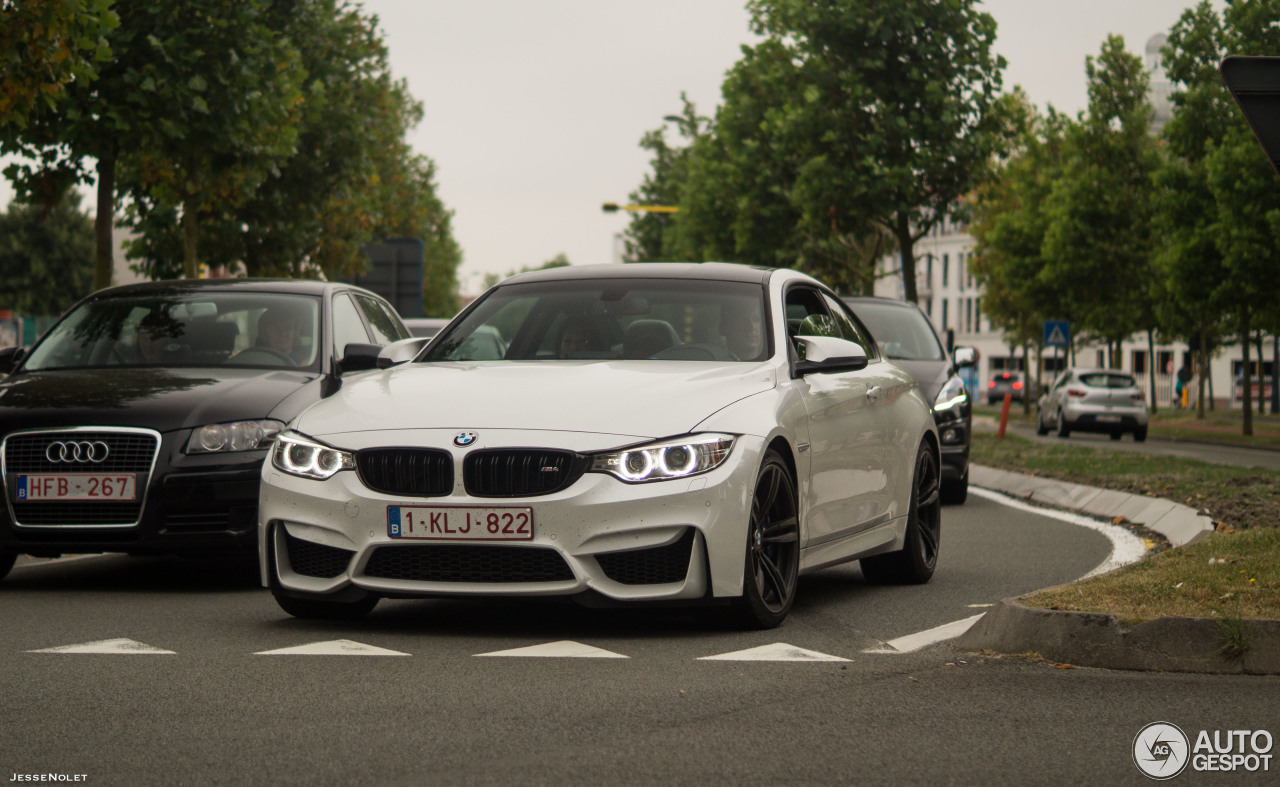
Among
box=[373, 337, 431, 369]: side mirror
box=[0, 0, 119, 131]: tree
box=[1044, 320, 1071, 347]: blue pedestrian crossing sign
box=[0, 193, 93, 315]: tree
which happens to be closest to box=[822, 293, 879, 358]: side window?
box=[373, 337, 431, 369]: side mirror

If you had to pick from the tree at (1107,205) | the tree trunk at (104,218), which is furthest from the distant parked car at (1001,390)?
the tree trunk at (104,218)

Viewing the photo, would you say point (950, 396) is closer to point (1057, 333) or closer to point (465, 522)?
point (465, 522)

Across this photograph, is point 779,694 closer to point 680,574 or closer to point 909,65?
point 680,574

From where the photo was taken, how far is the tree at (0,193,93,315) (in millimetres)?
85062

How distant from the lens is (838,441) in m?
7.98

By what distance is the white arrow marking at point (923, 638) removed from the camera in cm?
670

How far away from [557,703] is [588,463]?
51.6 inches

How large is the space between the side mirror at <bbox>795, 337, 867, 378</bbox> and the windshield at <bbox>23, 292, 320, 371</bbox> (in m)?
3.27

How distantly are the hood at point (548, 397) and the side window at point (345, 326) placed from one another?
2.74m

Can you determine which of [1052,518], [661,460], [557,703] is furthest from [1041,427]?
[557,703]

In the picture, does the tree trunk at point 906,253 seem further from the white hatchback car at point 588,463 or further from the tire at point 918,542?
the white hatchback car at point 588,463

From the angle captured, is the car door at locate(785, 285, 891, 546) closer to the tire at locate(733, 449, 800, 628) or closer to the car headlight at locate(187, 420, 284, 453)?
the tire at locate(733, 449, 800, 628)

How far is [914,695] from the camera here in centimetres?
563

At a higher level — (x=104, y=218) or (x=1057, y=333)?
(x=104, y=218)
